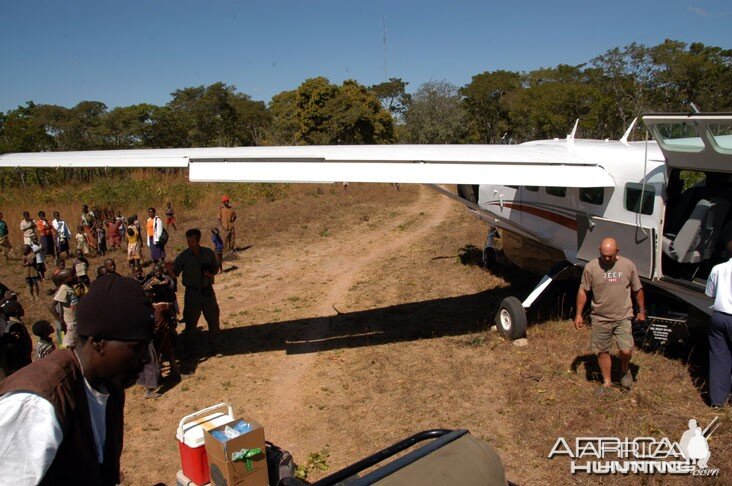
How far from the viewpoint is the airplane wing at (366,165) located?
753 cm

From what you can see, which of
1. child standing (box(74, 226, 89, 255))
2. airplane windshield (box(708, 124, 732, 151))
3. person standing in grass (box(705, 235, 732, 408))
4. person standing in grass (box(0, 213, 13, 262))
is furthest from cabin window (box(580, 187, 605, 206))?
person standing in grass (box(0, 213, 13, 262))

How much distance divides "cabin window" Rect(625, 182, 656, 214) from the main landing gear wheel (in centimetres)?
224

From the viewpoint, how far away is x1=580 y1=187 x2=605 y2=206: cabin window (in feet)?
26.3

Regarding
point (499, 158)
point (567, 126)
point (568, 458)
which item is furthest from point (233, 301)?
point (567, 126)

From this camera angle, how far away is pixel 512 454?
222 inches

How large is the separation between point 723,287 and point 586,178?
2.59 meters

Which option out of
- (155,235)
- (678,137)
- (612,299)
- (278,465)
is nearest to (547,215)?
(678,137)

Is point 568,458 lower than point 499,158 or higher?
lower

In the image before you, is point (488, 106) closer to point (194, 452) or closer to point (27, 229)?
point (27, 229)

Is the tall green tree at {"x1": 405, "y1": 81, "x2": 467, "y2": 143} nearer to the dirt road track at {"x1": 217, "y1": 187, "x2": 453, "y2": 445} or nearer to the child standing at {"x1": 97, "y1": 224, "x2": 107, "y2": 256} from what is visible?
the dirt road track at {"x1": 217, "y1": 187, "x2": 453, "y2": 445}

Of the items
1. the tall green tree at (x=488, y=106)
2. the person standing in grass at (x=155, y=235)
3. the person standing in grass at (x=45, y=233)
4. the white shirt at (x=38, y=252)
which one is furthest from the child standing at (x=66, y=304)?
the tall green tree at (x=488, y=106)

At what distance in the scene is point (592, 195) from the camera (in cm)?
816

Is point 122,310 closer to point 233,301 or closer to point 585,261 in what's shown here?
point 585,261

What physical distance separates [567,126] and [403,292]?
3300 cm
